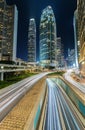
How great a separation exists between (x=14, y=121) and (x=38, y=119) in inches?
185

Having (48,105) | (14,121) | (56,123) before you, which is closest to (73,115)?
(56,123)

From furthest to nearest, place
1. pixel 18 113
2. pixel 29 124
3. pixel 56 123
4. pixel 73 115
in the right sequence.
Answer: pixel 73 115
pixel 18 113
pixel 56 123
pixel 29 124

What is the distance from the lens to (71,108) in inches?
1275

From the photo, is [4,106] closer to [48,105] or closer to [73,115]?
[48,105]

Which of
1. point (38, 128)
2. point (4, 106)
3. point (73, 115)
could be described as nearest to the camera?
point (38, 128)

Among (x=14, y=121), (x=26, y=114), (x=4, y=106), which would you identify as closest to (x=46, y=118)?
(x=26, y=114)

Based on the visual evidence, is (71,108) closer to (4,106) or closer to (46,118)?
(46,118)

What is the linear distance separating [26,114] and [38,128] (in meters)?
4.02

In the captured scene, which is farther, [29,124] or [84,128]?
[84,128]

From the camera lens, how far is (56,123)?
81.2 ft

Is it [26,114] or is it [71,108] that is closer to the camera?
[26,114]

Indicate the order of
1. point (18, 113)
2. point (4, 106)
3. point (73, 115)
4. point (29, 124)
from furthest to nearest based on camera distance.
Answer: point (4, 106)
point (73, 115)
point (18, 113)
point (29, 124)

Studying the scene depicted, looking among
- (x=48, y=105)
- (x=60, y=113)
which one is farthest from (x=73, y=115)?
(x=48, y=105)

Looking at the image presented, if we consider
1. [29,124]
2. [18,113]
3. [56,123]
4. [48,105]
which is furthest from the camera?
[48,105]
